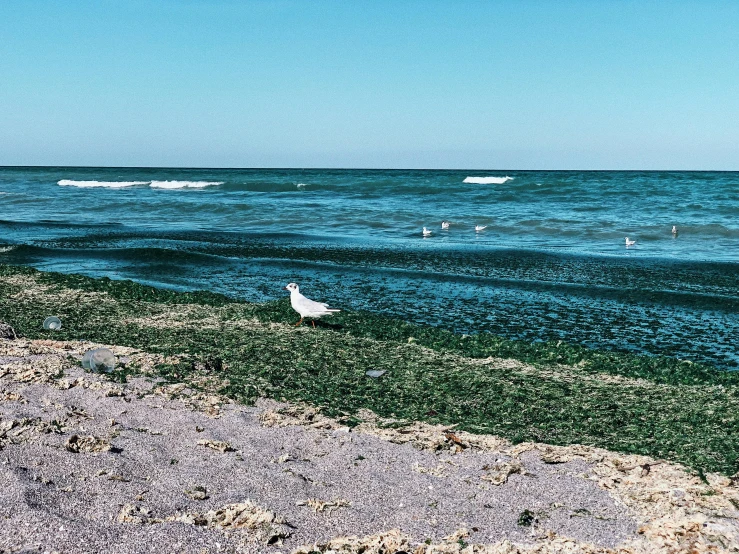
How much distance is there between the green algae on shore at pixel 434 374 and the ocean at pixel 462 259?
1242 mm

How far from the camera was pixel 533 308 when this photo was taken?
1126 centimetres

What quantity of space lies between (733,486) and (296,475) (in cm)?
266

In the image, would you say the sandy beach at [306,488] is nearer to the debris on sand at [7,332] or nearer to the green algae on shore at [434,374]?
the green algae on shore at [434,374]

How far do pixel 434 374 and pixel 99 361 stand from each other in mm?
3034

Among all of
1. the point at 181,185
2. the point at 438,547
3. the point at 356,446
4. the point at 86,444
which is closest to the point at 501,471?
the point at 356,446

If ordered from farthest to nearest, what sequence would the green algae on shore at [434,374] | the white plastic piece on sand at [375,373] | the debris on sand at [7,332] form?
the debris on sand at [7,332] < the white plastic piece on sand at [375,373] < the green algae on shore at [434,374]

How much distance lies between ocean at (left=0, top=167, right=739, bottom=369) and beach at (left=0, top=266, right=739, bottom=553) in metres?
2.24

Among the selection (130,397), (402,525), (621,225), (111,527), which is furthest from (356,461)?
(621,225)

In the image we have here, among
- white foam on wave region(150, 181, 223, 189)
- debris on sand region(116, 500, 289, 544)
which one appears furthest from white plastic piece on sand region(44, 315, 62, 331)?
white foam on wave region(150, 181, 223, 189)

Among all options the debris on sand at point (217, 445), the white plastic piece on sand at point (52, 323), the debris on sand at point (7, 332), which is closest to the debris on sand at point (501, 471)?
the debris on sand at point (217, 445)

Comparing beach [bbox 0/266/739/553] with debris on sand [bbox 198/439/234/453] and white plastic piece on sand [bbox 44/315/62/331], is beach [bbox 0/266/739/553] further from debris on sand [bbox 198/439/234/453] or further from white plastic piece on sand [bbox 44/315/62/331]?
white plastic piece on sand [bbox 44/315/62/331]

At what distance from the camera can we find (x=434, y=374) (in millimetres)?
7293

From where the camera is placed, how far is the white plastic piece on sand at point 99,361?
21.9 ft

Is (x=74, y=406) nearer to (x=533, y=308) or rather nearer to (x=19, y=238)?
(x=533, y=308)
